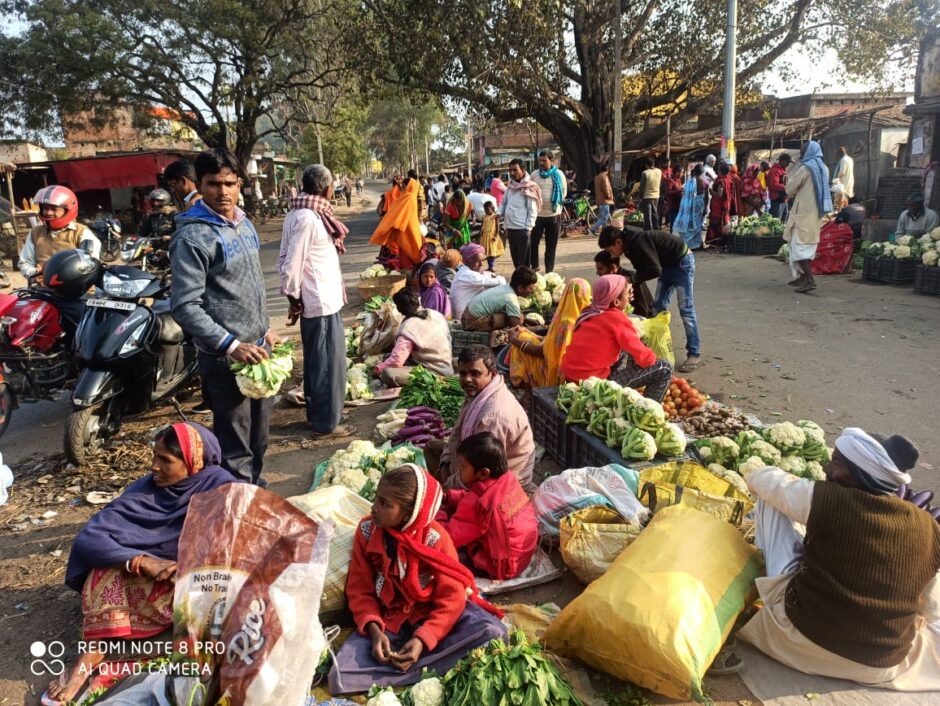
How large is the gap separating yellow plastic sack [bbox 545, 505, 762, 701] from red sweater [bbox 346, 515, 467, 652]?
46 cm

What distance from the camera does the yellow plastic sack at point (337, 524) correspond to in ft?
9.41

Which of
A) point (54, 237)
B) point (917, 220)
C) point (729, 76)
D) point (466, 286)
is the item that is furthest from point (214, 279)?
point (729, 76)

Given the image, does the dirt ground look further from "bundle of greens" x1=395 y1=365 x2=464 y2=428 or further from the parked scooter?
the parked scooter

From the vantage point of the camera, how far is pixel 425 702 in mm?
2303

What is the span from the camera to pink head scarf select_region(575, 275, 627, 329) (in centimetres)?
453

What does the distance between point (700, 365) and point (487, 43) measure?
12758mm

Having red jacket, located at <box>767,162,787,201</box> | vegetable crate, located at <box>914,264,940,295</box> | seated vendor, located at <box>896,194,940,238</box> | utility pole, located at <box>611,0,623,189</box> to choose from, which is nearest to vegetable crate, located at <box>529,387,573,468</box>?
vegetable crate, located at <box>914,264,940,295</box>

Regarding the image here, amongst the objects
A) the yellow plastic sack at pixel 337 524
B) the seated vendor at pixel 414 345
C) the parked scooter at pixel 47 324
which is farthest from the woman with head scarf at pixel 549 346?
the parked scooter at pixel 47 324

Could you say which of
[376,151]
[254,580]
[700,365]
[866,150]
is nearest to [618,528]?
[254,580]

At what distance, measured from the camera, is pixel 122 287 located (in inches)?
195

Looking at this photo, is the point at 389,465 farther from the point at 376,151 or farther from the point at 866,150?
the point at 376,151

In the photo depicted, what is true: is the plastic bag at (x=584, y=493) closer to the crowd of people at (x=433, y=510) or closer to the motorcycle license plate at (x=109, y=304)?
the crowd of people at (x=433, y=510)

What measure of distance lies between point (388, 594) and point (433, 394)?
2.75 m

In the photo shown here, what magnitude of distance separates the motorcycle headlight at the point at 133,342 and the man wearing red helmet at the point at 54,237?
153 cm
